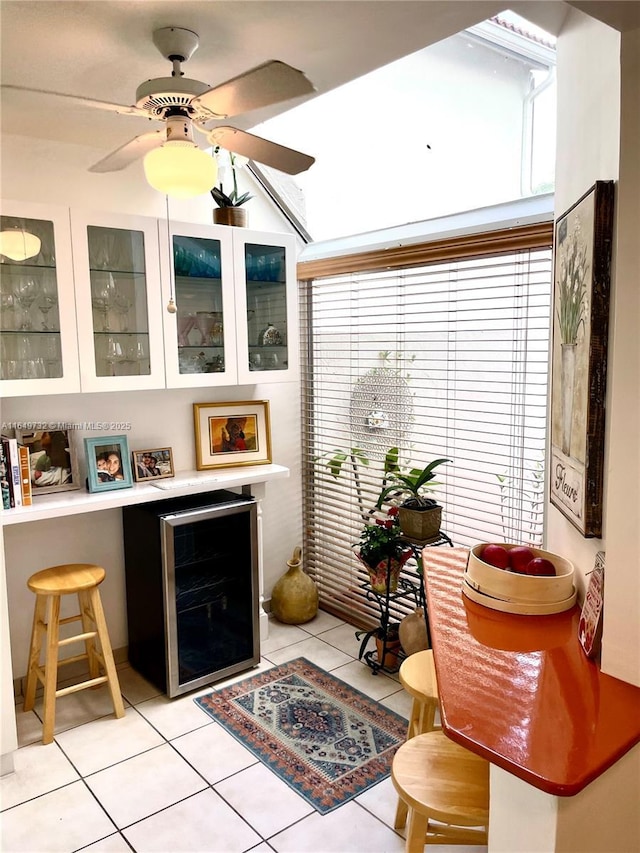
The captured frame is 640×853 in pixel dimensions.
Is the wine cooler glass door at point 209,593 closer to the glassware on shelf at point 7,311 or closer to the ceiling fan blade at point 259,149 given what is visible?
the glassware on shelf at point 7,311

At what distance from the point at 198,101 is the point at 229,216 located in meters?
1.48

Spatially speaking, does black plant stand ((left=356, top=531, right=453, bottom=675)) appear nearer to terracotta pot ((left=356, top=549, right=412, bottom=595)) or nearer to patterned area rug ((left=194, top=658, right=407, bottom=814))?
terracotta pot ((left=356, top=549, right=412, bottom=595))

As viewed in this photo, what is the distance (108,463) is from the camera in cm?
303

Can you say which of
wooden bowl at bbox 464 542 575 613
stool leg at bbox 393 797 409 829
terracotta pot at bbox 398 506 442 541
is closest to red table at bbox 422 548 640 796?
wooden bowl at bbox 464 542 575 613

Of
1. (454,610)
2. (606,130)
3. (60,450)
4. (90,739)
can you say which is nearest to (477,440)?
(454,610)

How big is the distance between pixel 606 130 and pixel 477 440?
4.90 ft

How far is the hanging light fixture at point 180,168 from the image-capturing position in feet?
5.60

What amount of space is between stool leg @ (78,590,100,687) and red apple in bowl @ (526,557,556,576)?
1917mm

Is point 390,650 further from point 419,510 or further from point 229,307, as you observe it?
point 229,307

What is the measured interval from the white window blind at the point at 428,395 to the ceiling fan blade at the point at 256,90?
1278mm

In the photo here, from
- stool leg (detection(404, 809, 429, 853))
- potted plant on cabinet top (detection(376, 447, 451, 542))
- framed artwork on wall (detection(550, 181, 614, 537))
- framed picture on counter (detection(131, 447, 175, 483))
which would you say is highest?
framed artwork on wall (detection(550, 181, 614, 537))

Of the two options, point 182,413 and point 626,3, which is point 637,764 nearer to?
point 626,3

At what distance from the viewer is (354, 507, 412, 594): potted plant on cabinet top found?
301cm

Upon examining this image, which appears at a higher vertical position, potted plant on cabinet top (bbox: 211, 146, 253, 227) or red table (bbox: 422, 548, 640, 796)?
potted plant on cabinet top (bbox: 211, 146, 253, 227)
